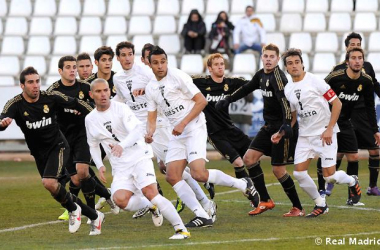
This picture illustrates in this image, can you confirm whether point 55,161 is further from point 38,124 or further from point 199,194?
point 199,194

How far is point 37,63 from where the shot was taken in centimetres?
2505

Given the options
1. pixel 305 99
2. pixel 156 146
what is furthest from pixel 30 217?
pixel 305 99

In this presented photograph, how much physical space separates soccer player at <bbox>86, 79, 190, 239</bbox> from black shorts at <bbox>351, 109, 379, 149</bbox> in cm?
510

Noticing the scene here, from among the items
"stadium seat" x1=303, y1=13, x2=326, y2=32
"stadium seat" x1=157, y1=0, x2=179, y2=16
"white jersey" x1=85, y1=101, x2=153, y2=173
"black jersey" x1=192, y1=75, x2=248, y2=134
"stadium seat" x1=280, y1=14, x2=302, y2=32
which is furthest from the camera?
"stadium seat" x1=157, y1=0, x2=179, y2=16

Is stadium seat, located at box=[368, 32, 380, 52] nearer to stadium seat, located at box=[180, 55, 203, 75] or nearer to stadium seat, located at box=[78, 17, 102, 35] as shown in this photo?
stadium seat, located at box=[180, 55, 203, 75]

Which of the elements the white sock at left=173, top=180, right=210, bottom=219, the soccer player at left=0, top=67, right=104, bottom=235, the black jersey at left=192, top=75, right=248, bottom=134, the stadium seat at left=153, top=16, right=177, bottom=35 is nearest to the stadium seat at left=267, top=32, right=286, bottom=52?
the stadium seat at left=153, top=16, right=177, bottom=35

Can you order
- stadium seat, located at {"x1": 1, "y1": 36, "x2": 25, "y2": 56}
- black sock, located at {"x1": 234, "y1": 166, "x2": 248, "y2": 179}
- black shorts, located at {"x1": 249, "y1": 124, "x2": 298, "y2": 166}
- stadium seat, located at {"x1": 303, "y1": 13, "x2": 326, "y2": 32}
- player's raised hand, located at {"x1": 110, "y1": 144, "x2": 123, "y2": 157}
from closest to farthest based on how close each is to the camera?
player's raised hand, located at {"x1": 110, "y1": 144, "x2": 123, "y2": 157}, black shorts, located at {"x1": 249, "y1": 124, "x2": 298, "y2": 166}, black sock, located at {"x1": 234, "y1": 166, "x2": 248, "y2": 179}, stadium seat, located at {"x1": 303, "y1": 13, "x2": 326, "y2": 32}, stadium seat, located at {"x1": 1, "y1": 36, "x2": 25, "y2": 56}

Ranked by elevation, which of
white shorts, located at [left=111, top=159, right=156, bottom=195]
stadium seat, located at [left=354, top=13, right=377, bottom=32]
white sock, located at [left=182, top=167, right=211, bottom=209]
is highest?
stadium seat, located at [left=354, top=13, right=377, bottom=32]

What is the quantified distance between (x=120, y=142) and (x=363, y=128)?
5.62m

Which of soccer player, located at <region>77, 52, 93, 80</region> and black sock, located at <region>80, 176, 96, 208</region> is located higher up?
soccer player, located at <region>77, 52, 93, 80</region>

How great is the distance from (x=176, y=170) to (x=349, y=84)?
335cm

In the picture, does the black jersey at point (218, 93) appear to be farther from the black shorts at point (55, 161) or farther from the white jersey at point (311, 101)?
the black shorts at point (55, 161)

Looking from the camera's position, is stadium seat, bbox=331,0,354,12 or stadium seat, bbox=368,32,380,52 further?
stadium seat, bbox=331,0,354,12

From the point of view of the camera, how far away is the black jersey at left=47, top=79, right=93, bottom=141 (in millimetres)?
12953
